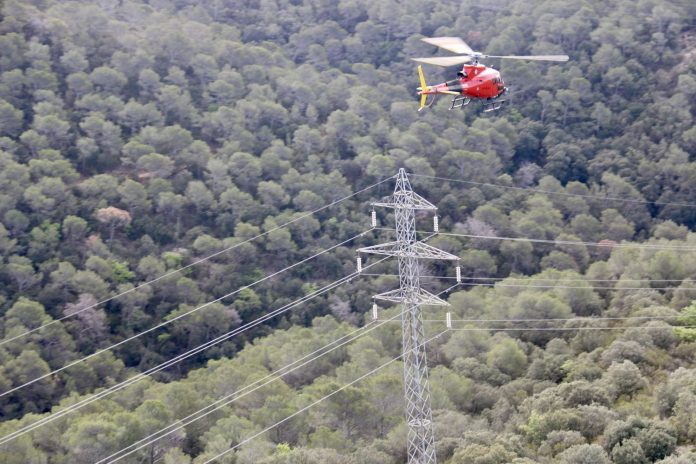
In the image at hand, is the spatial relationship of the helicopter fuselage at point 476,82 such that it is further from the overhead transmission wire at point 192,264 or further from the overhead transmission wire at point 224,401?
the overhead transmission wire at point 192,264

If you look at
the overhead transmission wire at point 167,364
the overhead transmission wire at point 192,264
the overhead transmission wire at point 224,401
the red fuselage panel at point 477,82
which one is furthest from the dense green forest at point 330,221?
the red fuselage panel at point 477,82

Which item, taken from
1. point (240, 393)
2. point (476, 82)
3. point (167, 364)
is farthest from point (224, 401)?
point (476, 82)

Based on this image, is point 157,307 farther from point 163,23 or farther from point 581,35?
point 581,35

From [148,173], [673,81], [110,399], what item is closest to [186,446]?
[110,399]

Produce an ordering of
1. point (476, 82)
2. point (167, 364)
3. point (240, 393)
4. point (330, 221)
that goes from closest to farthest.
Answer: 1. point (476, 82)
2. point (240, 393)
3. point (167, 364)
4. point (330, 221)

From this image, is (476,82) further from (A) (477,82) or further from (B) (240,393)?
(B) (240,393)

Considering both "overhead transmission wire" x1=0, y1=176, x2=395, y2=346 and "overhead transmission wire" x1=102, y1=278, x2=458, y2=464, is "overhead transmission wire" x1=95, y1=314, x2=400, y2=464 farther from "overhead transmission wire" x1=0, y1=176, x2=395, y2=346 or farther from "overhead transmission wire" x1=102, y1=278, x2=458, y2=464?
"overhead transmission wire" x1=0, y1=176, x2=395, y2=346
